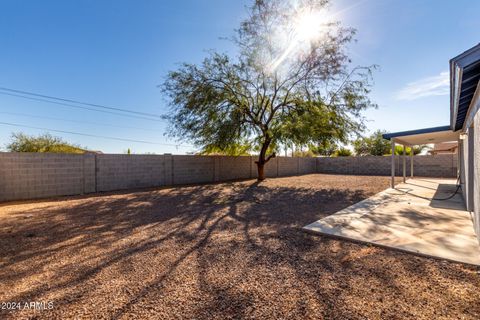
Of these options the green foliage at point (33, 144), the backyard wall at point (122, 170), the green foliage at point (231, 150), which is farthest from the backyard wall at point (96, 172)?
the green foliage at point (33, 144)

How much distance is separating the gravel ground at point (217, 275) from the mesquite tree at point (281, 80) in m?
7.16

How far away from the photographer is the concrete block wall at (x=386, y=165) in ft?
49.5

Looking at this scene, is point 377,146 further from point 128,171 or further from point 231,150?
point 128,171

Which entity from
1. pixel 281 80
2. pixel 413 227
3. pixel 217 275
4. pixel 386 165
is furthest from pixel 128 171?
pixel 386 165

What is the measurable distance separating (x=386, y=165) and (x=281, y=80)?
11.9m

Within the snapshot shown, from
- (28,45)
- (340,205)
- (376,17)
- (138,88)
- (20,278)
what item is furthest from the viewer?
(138,88)

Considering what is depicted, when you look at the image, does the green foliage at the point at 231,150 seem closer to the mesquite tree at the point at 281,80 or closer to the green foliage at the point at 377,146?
the mesquite tree at the point at 281,80

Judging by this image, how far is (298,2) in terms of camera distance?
10180 mm

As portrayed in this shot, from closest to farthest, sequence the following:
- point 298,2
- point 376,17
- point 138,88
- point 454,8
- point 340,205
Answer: point 454,8 < point 340,205 < point 376,17 < point 298,2 < point 138,88

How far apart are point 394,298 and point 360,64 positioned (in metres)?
11.0

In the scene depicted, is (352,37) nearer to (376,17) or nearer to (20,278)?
(376,17)

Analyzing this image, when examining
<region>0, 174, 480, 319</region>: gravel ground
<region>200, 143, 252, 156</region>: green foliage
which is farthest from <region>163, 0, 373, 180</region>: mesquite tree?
<region>0, 174, 480, 319</region>: gravel ground

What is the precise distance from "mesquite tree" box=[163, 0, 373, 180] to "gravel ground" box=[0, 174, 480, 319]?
7.16 metres

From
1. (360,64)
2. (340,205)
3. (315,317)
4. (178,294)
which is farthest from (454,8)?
(178,294)
